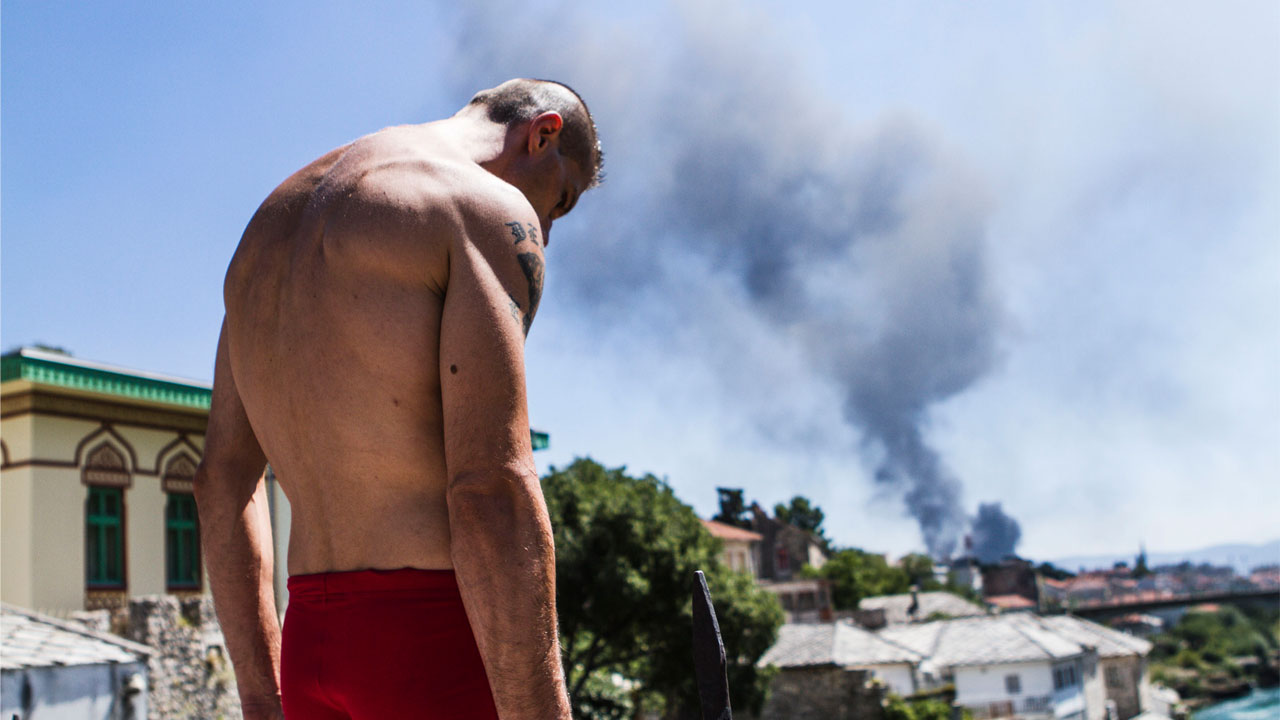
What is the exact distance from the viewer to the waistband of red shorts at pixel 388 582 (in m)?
1.35

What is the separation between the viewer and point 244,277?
64.2 inches

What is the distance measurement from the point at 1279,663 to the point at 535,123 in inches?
3644

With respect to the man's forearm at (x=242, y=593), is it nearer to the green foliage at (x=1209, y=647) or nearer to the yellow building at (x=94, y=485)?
the yellow building at (x=94, y=485)

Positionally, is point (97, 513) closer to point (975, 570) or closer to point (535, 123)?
point (535, 123)

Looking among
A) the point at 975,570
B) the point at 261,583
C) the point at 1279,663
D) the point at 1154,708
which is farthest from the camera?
the point at 975,570

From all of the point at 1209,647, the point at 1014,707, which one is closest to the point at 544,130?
the point at 1014,707

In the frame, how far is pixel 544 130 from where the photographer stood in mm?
1724

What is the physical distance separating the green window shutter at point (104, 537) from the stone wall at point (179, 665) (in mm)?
965

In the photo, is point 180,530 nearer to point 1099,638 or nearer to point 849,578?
point 1099,638

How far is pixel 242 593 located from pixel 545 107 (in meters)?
1.00

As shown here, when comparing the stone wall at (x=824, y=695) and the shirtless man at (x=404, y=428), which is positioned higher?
the shirtless man at (x=404, y=428)

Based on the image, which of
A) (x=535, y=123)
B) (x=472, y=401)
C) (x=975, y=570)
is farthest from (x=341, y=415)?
(x=975, y=570)

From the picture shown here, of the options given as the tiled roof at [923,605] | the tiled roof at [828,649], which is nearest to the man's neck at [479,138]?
the tiled roof at [828,649]

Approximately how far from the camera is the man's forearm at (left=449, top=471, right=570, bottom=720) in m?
1.23
